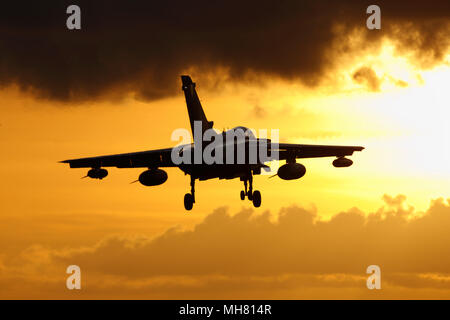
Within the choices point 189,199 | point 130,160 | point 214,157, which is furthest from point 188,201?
point 214,157

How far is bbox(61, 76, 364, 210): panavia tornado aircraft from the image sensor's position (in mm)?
53875

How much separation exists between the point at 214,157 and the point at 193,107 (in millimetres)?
11625

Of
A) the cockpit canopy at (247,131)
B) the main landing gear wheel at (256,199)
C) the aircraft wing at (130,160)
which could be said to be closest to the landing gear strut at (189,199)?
the aircraft wing at (130,160)

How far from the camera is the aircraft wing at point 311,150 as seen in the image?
2336 inches

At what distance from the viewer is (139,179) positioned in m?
56.0

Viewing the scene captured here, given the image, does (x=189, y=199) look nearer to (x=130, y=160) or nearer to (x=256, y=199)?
(x=256, y=199)

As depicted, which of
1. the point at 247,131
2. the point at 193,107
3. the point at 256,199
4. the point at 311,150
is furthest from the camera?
the point at 193,107

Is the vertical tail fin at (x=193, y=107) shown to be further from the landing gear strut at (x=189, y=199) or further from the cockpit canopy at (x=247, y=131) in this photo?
the cockpit canopy at (x=247, y=131)

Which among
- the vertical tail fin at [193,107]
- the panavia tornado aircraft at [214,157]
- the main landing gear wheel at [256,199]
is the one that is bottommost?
the main landing gear wheel at [256,199]

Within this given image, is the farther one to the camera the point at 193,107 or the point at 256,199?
the point at 193,107

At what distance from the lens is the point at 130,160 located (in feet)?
199
